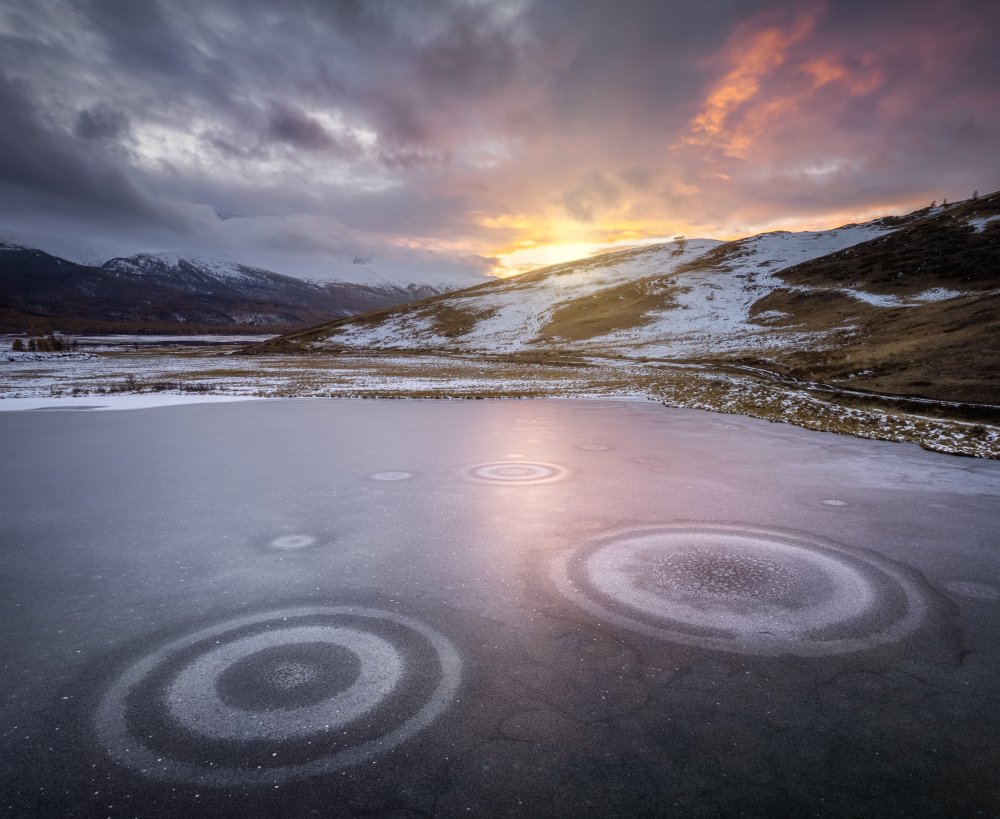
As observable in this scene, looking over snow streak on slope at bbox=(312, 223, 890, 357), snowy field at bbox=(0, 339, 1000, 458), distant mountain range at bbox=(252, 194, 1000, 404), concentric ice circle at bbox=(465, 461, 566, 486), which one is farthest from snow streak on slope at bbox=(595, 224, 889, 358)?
concentric ice circle at bbox=(465, 461, 566, 486)

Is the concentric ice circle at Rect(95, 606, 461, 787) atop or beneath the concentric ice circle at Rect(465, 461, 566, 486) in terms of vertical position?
beneath

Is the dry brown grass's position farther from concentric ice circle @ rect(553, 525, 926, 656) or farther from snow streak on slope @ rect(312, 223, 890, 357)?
concentric ice circle @ rect(553, 525, 926, 656)

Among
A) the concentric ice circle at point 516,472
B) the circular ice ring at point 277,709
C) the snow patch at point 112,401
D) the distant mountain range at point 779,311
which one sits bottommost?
the circular ice ring at point 277,709

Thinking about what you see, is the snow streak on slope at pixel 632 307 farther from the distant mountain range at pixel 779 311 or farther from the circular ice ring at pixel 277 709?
the circular ice ring at pixel 277 709

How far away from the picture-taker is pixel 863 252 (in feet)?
375

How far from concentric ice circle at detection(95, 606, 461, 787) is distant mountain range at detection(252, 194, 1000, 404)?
2934 cm

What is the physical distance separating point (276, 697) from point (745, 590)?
19.2 feet

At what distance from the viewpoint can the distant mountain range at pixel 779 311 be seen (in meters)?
33.8

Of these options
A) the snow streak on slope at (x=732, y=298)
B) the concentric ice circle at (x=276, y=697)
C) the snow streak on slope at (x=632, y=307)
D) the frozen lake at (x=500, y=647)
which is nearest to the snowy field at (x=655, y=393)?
the frozen lake at (x=500, y=647)

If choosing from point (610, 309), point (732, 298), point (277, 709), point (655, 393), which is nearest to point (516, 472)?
point (277, 709)

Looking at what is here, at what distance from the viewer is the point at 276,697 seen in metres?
4.89

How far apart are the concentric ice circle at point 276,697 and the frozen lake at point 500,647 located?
0.03 meters

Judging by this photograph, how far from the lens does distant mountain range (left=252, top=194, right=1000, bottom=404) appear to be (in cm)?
3375

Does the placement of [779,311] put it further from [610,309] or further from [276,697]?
[276,697]
